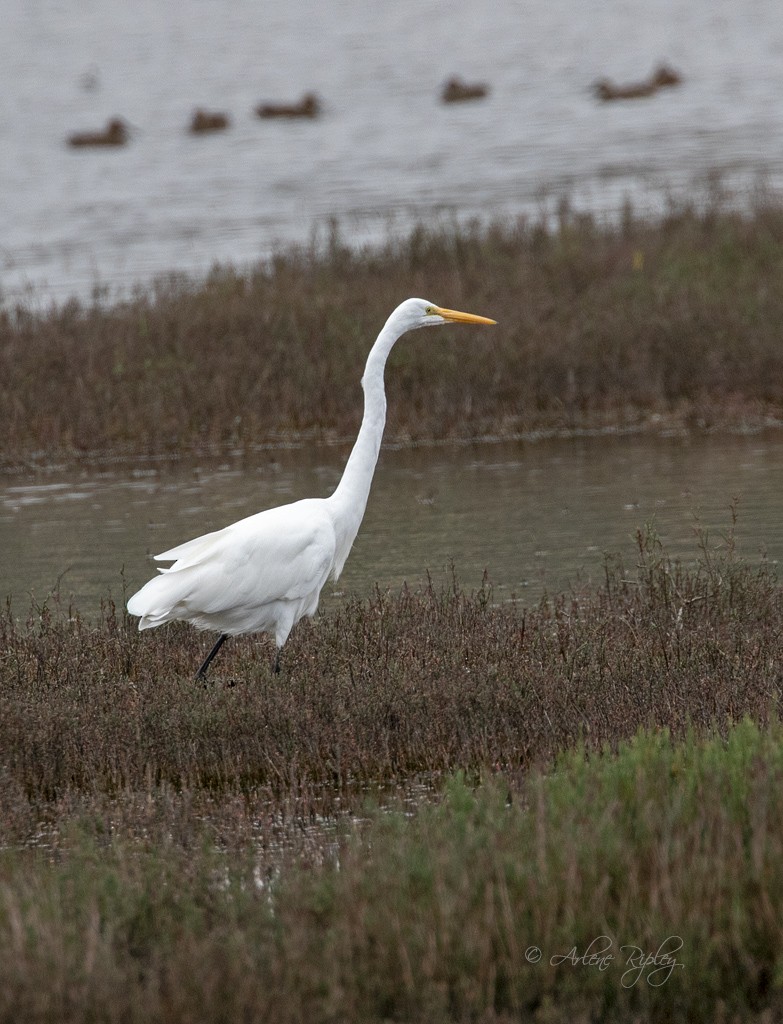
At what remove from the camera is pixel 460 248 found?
18797 millimetres

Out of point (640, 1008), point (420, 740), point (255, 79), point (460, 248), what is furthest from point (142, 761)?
point (255, 79)

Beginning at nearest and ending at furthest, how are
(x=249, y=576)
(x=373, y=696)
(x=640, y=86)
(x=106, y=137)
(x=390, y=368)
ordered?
(x=373, y=696), (x=249, y=576), (x=390, y=368), (x=640, y=86), (x=106, y=137)

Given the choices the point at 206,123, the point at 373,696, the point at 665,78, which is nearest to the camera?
the point at 373,696

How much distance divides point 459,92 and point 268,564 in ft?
132

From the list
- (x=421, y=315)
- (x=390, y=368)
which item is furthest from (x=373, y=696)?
(x=390, y=368)

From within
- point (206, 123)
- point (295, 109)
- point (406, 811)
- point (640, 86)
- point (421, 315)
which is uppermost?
point (295, 109)

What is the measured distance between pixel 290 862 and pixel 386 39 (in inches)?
2396

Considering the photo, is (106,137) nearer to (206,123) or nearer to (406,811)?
(206,123)

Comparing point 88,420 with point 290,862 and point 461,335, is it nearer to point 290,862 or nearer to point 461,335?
point 461,335

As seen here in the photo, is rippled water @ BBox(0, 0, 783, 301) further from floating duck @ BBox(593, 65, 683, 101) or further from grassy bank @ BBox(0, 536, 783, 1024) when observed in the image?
grassy bank @ BBox(0, 536, 783, 1024)

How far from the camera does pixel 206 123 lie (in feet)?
147

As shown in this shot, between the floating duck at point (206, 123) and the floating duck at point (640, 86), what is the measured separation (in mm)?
10524

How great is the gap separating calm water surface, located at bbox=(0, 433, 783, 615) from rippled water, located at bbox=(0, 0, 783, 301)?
6.40 m

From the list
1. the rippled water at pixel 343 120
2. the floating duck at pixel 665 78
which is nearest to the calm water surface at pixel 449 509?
the rippled water at pixel 343 120
